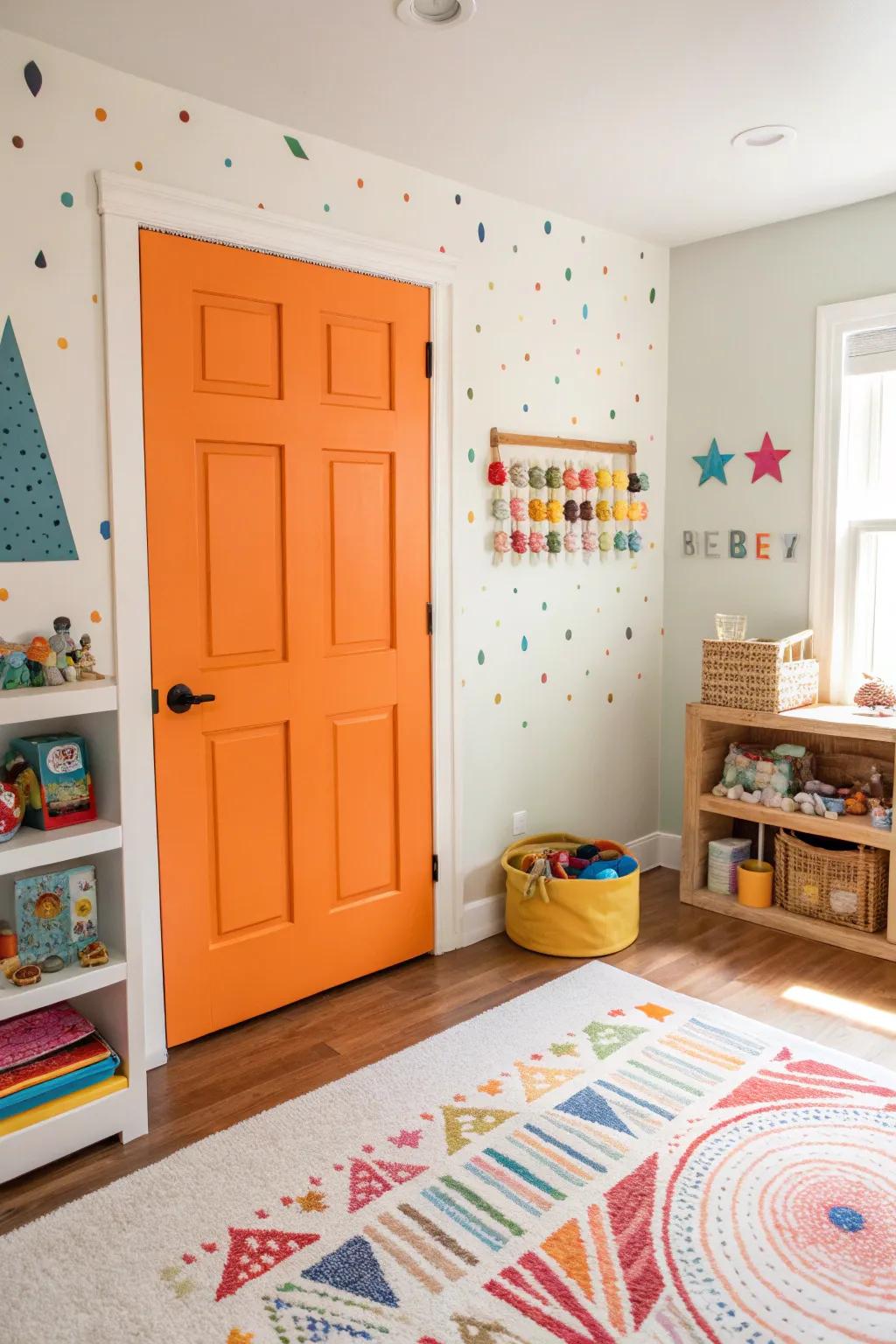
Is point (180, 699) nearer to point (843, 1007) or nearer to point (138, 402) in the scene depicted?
point (138, 402)

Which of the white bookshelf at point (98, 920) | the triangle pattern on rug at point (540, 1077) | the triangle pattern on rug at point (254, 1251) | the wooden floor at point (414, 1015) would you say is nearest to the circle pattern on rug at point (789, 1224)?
the triangle pattern on rug at point (540, 1077)

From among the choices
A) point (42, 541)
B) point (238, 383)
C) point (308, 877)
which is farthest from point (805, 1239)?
point (238, 383)

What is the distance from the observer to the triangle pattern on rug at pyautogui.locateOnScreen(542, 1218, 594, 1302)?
1.84 meters

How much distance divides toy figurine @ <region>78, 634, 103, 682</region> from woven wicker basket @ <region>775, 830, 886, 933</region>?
2427 millimetres

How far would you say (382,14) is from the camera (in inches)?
82.3

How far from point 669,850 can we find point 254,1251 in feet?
8.71

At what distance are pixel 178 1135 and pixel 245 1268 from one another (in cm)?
49

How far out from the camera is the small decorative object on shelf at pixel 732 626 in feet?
12.3

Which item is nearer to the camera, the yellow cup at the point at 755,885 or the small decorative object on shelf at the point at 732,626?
the yellow cup at the point at 755,885

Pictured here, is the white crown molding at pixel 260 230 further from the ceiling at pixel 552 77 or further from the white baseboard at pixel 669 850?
the white baseboard at pixel 669 850

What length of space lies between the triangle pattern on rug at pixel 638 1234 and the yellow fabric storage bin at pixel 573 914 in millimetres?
1052

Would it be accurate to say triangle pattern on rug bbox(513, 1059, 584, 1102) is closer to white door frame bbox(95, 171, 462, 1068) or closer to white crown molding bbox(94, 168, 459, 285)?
white door frame bbox(95, 171, 462, 1068)

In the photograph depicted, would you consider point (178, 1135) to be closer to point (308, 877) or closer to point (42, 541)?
point (308, 877)

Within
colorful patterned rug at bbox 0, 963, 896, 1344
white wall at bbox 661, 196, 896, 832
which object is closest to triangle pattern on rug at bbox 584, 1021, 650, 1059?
colorful patterned rug at bbox 0, 963, 896, 1344
